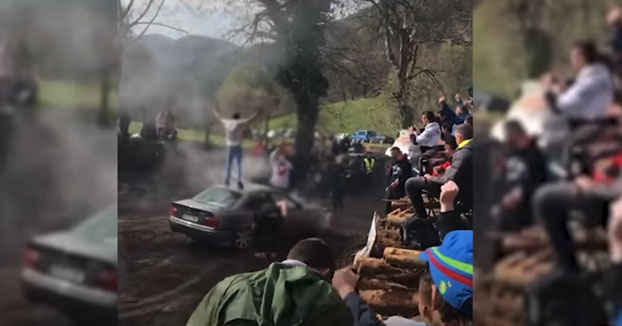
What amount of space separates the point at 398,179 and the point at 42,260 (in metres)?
1.17

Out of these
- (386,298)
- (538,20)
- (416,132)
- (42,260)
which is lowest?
(386,298)

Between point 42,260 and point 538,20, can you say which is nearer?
point 42,260

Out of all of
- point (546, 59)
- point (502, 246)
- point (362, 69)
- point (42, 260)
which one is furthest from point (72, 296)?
point (546, 59)

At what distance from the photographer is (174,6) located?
200cm

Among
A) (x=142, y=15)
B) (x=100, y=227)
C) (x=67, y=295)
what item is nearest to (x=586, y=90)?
(x=142, y=15)

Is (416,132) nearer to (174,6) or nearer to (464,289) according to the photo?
(464,289)

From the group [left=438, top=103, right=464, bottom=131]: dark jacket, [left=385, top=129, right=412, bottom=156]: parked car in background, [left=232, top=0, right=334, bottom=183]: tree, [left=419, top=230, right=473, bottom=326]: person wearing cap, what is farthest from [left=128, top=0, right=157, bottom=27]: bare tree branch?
[left=419, top=230, right=473, bottom=326]: person wearing cap

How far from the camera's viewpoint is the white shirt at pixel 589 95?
204 cm

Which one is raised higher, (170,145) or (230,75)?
(230,75)

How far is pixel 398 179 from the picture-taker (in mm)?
2158

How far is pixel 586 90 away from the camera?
2.05 meters

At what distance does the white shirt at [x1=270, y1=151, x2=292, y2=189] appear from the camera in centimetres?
208

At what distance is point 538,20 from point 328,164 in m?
0.85

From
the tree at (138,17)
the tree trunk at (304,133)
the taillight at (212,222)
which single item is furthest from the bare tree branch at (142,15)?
Result: the taillight at (212,222)
